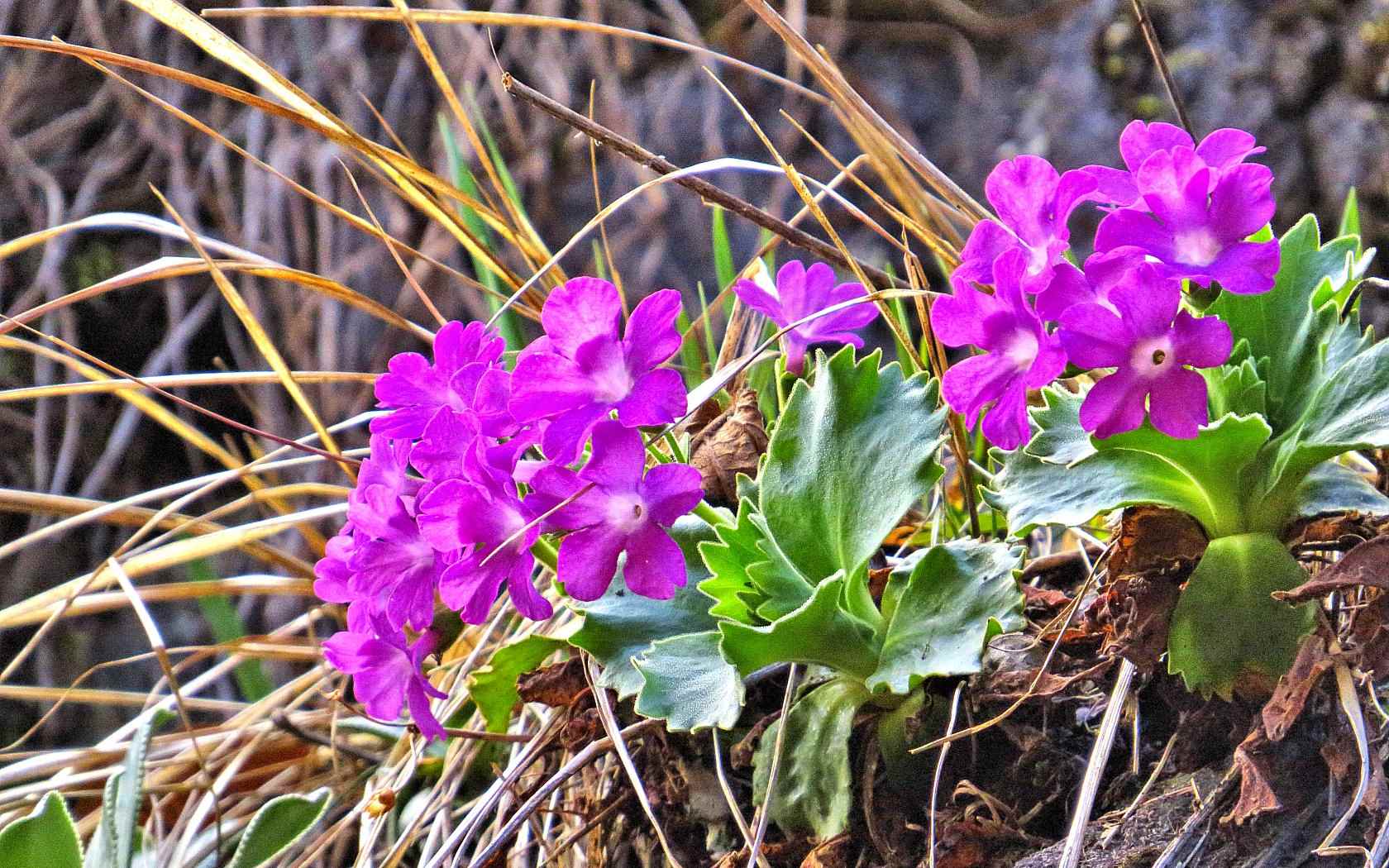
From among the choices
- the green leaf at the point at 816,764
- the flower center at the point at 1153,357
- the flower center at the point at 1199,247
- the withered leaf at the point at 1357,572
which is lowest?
the green leaf at the point at 816,764

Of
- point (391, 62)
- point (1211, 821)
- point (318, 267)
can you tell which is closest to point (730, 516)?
point (1211, 821)

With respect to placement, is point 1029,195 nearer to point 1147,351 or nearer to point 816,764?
point 1147,351

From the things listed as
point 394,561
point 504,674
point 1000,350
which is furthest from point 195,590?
point 1000,350

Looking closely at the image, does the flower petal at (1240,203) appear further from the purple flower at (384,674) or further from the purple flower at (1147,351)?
the purple flower at (384,674)

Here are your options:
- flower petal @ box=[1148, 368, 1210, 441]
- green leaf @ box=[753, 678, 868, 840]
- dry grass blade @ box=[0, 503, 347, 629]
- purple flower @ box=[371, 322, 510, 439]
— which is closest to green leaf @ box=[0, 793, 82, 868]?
dry grass blade @ box=[0, 503, 347, 629]

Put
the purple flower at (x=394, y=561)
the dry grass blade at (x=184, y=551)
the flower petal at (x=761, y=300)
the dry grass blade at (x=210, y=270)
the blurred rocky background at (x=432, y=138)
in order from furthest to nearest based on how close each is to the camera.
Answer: the blurred rocky background at (x=432, y=138), the dry grass blade at (x=184, y=551), the dry grass blade at (x=210, y=270), the flower petal at (x=761, y=300), the purple flower at (x=394, y=561)

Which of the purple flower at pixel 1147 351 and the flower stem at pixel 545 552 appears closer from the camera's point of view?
the purple flower at pixel 1147 351

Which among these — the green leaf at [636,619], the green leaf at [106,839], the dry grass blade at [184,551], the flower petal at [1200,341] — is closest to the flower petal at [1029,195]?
the flower petal at [1200,341]
